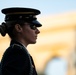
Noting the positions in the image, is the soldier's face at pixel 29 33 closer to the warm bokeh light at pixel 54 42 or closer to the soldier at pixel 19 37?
the soldier at pixel 19 37

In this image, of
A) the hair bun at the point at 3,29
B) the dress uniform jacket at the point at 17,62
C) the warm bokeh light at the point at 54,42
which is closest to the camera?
the dress uniform jacket at the point at 17,62

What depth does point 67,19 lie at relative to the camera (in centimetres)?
2678

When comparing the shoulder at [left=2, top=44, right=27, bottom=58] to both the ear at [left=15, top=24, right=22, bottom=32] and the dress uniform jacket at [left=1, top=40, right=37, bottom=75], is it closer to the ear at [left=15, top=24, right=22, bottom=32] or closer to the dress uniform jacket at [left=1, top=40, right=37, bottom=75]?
the dress uniform jacket at [left=1, top=40, right=37, bottom=75]

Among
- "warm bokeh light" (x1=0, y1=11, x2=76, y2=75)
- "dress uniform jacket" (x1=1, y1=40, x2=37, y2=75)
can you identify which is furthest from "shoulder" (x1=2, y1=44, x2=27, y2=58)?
"warm bokeh light" (x1=0, y1=11, x2=76, y2=75)

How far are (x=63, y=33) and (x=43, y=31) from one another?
1327 mm

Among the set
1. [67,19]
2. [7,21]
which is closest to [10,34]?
[7,21]

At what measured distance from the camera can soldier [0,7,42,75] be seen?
399cm

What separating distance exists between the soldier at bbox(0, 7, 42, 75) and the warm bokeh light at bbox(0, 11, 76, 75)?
22449 millimetres

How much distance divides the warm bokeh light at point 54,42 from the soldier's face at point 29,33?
73.9ft

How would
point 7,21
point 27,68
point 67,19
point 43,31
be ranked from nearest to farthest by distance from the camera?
point 27,68
point 7,21
point 67,19
point 43,31

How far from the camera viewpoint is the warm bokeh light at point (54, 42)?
2734cm

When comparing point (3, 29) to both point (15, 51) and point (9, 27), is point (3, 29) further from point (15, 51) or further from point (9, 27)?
point (15, 51)

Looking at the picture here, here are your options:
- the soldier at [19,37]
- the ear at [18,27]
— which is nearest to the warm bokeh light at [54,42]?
the soldier at [19,37]

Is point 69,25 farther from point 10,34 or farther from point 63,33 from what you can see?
point 10,34
